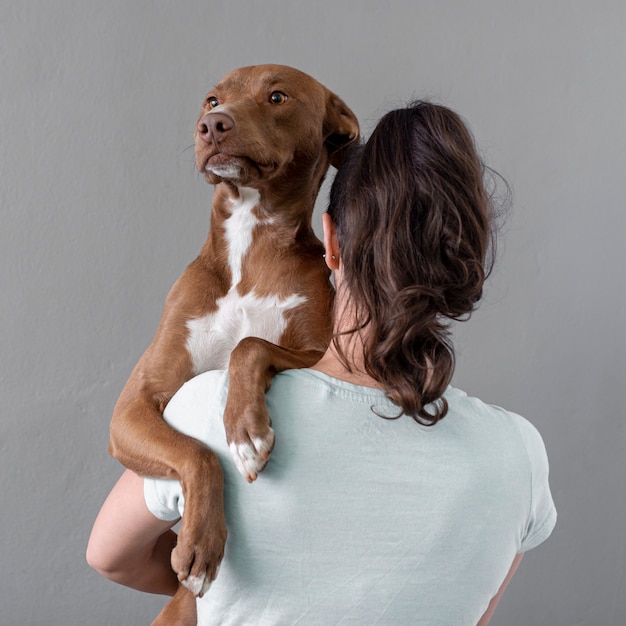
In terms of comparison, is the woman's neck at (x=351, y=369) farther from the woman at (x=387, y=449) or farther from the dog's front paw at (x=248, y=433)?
the dog's front paw at (x=248, y=433)

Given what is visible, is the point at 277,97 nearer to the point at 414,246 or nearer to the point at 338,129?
the point at 338,129

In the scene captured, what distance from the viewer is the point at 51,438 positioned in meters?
2.99

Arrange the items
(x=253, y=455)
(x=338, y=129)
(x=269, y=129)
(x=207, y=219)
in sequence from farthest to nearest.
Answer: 1. (x=207, y=219)
2. (x=338, y=129)
3. (x=269, y=129)
4. (x=253, y=455)

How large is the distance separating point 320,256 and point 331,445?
71 cm

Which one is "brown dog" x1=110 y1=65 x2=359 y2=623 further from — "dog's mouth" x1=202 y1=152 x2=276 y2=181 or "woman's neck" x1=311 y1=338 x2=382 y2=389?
"woman's neck" x1=311 y1=338 x2=382 y2=389

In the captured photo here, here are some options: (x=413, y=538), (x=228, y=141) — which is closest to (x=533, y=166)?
(x=228, y=141)

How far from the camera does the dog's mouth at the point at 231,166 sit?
5.28 feet

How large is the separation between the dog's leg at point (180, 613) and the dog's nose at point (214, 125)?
2.99 ft

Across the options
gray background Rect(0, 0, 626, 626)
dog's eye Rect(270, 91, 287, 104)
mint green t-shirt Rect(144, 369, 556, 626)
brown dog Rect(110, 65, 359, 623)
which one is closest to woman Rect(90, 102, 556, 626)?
mint green t-shirt Rect(144, 369, 556, 626)

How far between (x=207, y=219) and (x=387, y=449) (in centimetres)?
200

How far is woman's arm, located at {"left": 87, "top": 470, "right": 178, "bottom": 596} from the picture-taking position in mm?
1349

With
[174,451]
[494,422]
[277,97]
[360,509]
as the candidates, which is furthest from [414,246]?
[277,97]

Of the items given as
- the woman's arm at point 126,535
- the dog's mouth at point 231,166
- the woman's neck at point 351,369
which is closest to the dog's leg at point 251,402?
the woman's neck at point 351,369

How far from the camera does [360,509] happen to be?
1.19m
